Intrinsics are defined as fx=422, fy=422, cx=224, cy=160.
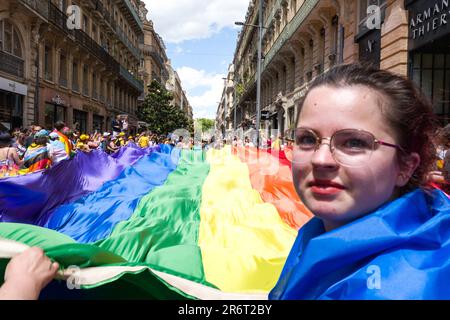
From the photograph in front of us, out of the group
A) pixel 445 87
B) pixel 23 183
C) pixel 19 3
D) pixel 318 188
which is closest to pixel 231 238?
pixel 318 188

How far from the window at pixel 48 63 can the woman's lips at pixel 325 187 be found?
23.3 meters

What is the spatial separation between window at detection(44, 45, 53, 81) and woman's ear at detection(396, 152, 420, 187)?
923 inches

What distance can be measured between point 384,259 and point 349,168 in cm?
29

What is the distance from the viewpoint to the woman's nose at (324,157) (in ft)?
4.26

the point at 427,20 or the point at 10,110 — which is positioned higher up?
the point at 427,20

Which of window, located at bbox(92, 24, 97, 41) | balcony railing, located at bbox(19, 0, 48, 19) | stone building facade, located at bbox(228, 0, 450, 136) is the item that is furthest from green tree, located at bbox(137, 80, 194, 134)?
balcony railing, located at bbox(19, 0, 48, 19)

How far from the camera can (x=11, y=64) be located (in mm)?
17906

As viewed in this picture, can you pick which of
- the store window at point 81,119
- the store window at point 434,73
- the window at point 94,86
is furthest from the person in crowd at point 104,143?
the window at point 94,86

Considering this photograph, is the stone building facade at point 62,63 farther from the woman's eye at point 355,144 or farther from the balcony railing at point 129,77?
the woman's eye at point 355,144

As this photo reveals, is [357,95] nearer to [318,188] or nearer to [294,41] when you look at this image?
[318,188]

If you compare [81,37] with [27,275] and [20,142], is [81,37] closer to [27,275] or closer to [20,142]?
[20,142]

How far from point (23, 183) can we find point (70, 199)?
1.08 metres

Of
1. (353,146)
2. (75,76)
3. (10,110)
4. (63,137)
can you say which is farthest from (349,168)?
(75,76)

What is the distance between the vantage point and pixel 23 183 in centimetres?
580
